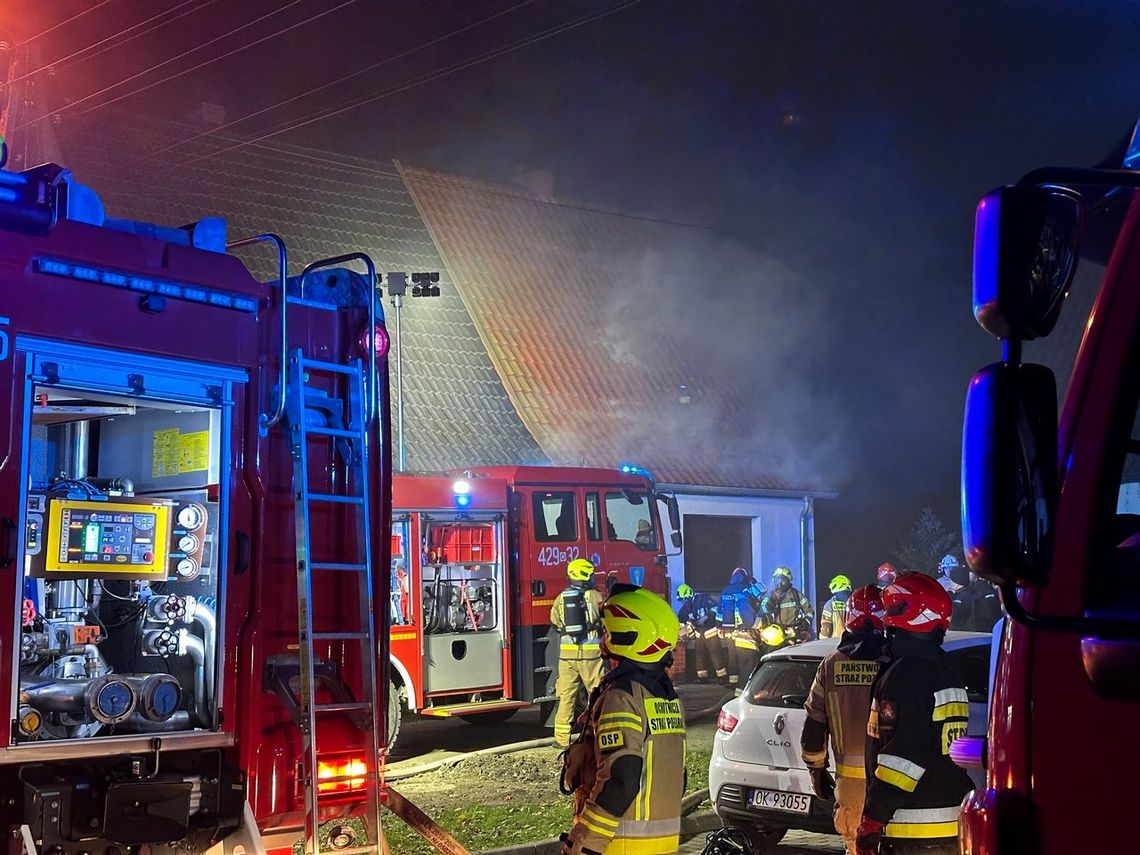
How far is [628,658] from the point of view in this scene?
445 centimetres

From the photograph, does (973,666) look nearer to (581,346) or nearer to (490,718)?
(490,718)

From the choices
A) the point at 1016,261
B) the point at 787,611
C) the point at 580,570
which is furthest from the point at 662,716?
the point at 787,611

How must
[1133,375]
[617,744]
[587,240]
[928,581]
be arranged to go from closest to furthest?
1. [1133,375]
2. [617,744]
3. [928,581]
4. [587,240]

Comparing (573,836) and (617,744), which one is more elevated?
(617,744)

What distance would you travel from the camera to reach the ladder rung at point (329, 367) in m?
5.09

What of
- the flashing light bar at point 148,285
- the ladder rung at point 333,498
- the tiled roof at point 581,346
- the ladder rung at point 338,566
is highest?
the tiled roof at point 581,346

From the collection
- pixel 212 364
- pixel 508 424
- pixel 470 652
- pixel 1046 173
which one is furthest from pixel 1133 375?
pixel 508 424

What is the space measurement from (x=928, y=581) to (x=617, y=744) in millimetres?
2088

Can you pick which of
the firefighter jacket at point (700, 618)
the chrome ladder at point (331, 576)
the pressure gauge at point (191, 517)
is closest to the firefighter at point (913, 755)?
the chrome ladder at point (331, 576)

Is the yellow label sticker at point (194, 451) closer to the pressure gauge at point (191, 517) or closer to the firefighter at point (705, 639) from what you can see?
the pressure gauge at point (191, 517)

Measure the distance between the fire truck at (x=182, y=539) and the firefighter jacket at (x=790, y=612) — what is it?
1204 cm

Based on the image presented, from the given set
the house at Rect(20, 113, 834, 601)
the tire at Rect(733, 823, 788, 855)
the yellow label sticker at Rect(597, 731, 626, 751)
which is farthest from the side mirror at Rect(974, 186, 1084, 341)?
the house at Rect(20, 113, 834, 601)

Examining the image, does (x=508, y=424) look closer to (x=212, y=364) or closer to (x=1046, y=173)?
(x=212, y=364)

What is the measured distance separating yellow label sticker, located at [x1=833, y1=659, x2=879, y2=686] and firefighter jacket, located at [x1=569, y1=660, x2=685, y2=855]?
176 cm
